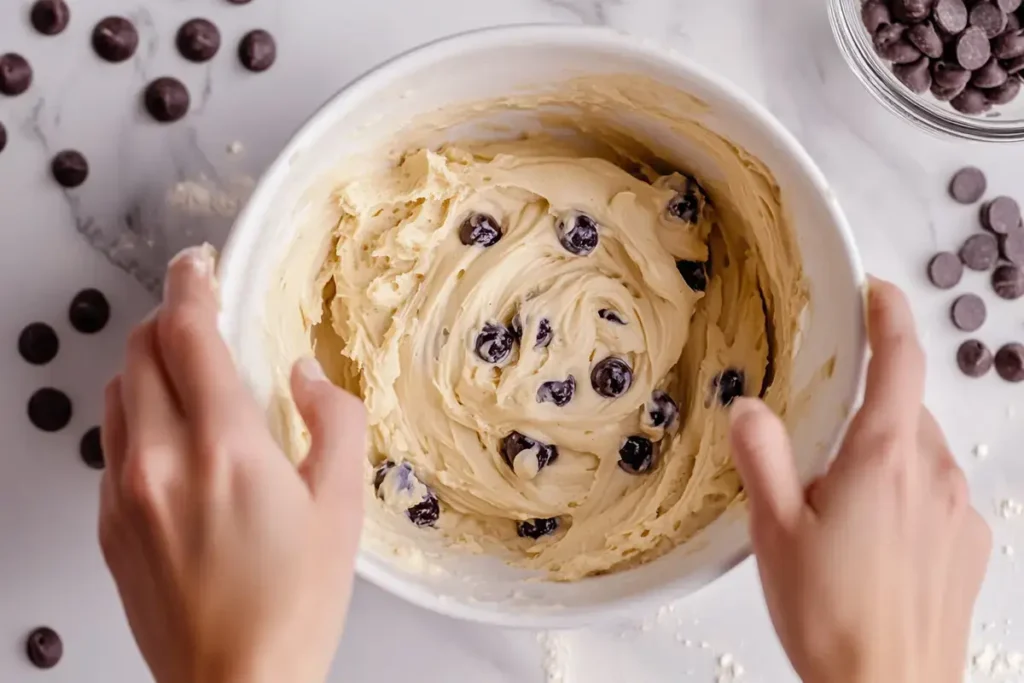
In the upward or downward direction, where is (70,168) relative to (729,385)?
upward

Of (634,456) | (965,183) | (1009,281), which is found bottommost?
(634,456)

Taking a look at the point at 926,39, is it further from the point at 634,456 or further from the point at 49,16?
the point at 49,16

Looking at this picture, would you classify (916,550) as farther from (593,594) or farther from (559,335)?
(559,335)

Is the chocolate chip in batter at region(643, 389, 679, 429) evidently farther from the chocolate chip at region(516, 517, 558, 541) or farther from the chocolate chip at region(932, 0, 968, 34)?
the chocolate chip at region(932, 0, 968, 34)

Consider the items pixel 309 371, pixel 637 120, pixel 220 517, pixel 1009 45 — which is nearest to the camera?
pixel 220 517

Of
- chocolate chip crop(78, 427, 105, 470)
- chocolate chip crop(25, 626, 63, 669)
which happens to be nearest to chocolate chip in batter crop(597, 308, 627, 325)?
chocolate chip crop(78, 427, 105, 470)

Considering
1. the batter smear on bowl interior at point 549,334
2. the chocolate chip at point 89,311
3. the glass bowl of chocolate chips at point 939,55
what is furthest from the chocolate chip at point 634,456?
the chocolate chip at point 89,311

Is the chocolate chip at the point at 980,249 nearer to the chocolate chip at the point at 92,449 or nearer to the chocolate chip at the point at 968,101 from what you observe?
the chocolate chip at the point at 968,101

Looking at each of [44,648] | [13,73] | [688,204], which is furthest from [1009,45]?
[44,648]
